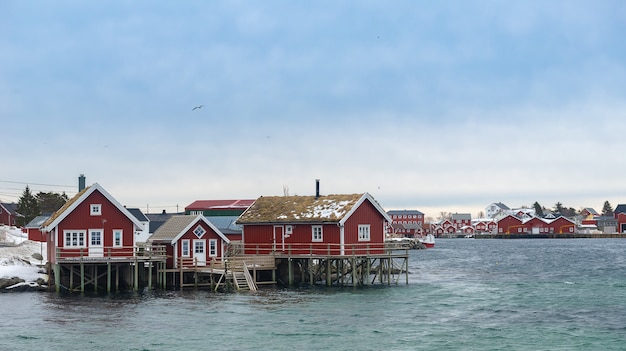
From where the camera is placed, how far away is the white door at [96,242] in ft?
165

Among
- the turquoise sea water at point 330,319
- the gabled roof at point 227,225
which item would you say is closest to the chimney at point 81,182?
the turquoise sea water at point 330,319

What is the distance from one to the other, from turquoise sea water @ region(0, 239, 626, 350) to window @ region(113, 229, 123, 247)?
14.1 feet

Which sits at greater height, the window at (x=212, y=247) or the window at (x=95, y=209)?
the window at (x=95, y=209)

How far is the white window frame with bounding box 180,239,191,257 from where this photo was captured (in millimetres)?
53750

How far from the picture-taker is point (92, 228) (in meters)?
50.8

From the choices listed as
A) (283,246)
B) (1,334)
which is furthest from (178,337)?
(283,246)

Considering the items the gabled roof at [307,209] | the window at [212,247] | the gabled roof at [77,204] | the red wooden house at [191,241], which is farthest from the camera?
the gabled roof at [307,209]

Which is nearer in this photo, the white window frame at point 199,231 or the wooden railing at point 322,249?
the white window frame at point 199,231

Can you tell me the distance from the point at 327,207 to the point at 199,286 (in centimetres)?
1056

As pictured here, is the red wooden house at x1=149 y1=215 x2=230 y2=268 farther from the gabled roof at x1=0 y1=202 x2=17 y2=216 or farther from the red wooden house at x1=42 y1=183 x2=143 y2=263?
the gabled roof at x1=0 y1=202 x2=17 y2=216

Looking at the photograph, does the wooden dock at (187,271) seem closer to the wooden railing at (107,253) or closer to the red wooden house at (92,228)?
the wooden railing at (107,253)

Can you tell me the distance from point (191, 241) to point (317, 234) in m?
8.74

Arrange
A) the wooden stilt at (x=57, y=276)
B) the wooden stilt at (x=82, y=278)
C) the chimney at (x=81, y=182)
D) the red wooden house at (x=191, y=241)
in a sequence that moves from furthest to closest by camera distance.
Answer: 1. the chimney at (x=81, y=182)
2. the red wooden house at (x=191, y=241)
3. the wooden stilt at (x=57, y=276)
4. the wooden stilt at (x=82, y=278)

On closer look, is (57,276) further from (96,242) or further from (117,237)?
(117,237)
